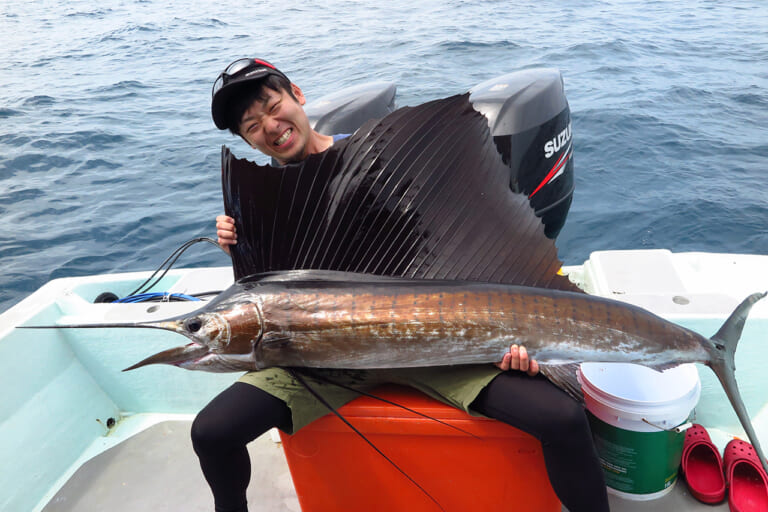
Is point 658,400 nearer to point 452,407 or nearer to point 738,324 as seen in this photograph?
point 738,324

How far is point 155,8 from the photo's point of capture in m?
19.1

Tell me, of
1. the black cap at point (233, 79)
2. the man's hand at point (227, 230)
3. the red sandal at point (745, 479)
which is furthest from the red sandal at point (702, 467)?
the black cap at point (233, 79)

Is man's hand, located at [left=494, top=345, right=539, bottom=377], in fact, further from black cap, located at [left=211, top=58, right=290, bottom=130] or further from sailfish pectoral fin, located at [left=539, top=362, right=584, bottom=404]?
black cap, located at [left=211, top=58, right=290, bottom=130]

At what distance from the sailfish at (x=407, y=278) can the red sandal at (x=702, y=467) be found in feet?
2.21

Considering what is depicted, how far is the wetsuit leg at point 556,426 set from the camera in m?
1.38

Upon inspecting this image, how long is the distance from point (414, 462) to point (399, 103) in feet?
18.5

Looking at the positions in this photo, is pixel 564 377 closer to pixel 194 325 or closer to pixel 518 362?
pixel 518 362

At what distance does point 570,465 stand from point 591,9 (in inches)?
529

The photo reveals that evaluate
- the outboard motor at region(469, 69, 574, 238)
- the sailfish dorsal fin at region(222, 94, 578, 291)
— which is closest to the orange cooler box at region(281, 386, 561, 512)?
the sailfish dorsal fin at region(222, 94, 578, 291)

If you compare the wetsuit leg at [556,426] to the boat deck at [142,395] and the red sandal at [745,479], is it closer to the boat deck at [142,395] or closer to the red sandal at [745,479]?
the boat deck at [142,395]

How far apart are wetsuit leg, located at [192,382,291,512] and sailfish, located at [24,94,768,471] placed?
0.38 feet

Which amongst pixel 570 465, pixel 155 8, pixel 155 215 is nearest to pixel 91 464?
pixel 570 465

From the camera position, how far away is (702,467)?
194cm

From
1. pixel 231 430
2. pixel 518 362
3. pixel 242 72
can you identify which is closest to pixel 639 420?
pixel 518 362
